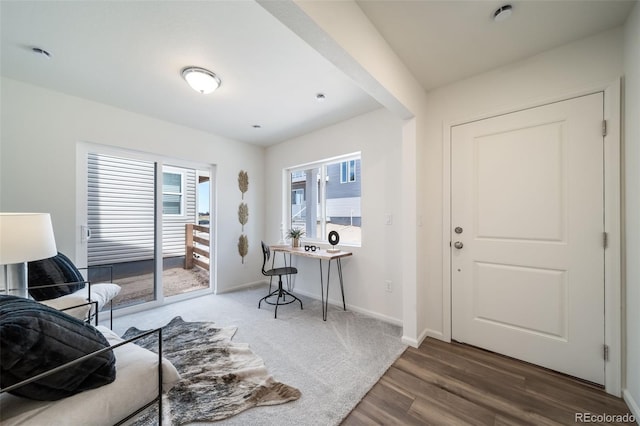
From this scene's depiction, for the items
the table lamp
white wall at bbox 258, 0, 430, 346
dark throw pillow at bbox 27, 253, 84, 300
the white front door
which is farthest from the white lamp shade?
the white front door

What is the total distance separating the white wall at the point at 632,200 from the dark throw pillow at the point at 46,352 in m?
2.84

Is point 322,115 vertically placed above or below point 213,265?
above

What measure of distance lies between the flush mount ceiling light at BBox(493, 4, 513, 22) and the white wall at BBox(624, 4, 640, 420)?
27.6 inches

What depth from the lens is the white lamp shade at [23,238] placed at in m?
1.29

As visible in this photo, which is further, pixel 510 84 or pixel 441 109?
pixel 441 109

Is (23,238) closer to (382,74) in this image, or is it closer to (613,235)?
(382,74)

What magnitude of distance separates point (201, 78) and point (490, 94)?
258 centimetres

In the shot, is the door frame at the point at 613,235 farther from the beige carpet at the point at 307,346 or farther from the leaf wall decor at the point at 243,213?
the leaf wall decor at the point at 243,213

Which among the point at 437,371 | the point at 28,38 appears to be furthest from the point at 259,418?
the point at 28,38

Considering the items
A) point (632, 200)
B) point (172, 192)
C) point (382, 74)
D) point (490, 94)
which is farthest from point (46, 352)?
point (490, 94)

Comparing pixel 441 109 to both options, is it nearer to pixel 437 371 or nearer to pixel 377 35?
pixel 377 35

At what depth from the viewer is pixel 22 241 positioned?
4.40ft

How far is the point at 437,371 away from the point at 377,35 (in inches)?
102

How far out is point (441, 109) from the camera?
232cm
